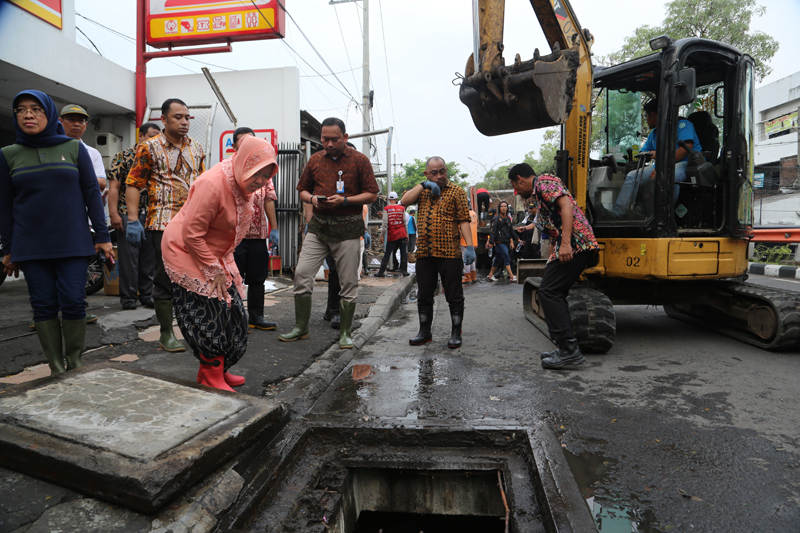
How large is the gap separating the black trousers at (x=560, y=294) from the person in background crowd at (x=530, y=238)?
715cm

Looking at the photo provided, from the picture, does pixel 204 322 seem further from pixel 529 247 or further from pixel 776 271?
Answer: pixel 776 271

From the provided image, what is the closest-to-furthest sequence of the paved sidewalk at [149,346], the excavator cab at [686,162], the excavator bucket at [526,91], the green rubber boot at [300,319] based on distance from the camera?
1. the paved sidewalk at [149,346]
2. the excavator bucket at [526,91]
3. the green rubber boot at [300,319]
4. the excavator cab at [686,162]

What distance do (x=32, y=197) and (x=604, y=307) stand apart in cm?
435

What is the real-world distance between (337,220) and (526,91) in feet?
6.68

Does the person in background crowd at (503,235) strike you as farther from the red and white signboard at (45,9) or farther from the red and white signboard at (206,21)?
the red and white signboard at (45,9)

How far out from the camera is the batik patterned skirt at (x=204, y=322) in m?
2.79

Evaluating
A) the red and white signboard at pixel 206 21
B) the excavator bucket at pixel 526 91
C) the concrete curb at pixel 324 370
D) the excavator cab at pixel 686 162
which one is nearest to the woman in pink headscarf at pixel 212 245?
the concrete curb at pixel 324 370

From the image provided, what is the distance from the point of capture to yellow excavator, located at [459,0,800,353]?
14.4ft

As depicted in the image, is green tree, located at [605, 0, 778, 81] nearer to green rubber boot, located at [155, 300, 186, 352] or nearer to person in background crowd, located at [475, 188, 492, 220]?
person in background crowd, located at [475, 188, 492, 220]

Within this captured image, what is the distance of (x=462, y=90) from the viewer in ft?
15.5

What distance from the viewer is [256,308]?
16.3 ft

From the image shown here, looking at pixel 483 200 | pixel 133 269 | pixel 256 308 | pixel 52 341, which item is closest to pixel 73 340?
pixel 52 341

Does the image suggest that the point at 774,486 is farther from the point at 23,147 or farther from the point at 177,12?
the point at 177,12

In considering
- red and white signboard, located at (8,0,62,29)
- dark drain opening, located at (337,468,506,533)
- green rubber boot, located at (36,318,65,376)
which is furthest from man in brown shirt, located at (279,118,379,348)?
red and white signboard, located at (8,0,62,29)
